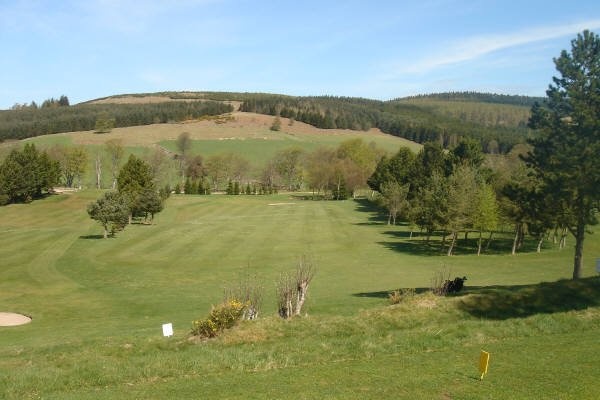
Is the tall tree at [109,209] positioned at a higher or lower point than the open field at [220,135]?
lower

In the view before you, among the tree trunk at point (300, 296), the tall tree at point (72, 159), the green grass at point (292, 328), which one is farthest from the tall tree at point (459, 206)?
the tall tree at point (72, 159)

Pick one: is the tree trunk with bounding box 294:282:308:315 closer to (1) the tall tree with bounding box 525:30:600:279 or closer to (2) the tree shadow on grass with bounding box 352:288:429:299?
(2) the tree shadow on grass with bounding box 352:288:429:299

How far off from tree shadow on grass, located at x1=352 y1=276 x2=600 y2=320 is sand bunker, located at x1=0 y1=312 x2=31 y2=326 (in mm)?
20216

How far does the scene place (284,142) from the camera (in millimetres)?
170125

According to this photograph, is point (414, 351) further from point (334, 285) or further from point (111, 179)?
point (111, 179)

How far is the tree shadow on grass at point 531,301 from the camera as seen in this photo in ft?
62.4

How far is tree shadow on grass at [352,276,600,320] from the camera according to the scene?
19.0 meters

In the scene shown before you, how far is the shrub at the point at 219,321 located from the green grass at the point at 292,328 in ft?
1.33

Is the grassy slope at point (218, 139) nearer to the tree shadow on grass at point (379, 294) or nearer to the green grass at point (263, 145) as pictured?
the green grass at point (263, 145)

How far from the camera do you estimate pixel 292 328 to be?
16.3 m

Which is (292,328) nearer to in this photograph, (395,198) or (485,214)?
(485,214)

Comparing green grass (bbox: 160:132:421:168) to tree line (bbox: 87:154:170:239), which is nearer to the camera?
tree line (bbox: 87:154:170:239)

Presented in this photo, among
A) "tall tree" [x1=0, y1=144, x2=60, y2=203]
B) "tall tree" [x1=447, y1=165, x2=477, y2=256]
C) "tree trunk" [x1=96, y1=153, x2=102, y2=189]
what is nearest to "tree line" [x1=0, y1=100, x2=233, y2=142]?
"tree trunk" [x1=96, y1=153, x2=102, y2=189]

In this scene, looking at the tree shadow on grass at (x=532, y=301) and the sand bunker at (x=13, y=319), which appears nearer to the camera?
the tree shadow on grass at (x=532, y=301)
